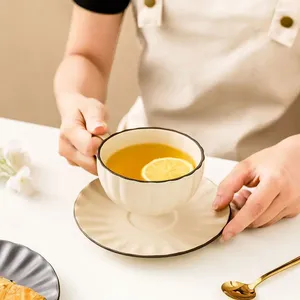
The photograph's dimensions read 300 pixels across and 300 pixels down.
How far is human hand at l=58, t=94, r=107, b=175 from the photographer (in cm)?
75

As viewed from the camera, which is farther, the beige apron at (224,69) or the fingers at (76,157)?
the beige apron at (224,69)

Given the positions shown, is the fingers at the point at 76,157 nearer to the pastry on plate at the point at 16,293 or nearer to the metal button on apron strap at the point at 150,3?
the pastry on plate at the point at 16,293

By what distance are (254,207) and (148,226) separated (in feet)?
0.41

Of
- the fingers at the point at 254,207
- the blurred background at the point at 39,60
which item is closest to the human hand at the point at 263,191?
the fingers at the point at 254,207

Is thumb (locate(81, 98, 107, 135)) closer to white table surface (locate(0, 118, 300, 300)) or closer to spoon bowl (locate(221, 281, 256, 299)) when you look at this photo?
white table surface (locate(0, 118, 300, 300))

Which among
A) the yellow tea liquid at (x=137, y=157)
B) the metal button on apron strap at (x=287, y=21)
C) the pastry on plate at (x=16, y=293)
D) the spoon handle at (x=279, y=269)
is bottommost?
the pastry on plate at (x=16, y=293)

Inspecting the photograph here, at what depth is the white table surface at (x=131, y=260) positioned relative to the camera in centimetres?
64

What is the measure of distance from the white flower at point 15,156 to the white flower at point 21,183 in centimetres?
3

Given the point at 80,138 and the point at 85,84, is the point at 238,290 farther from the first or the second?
the point at 85,84

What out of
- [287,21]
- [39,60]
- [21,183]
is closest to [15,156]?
[21,183]

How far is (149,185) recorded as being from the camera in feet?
2.11

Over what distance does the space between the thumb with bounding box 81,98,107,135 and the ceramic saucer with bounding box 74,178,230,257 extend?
76 mm

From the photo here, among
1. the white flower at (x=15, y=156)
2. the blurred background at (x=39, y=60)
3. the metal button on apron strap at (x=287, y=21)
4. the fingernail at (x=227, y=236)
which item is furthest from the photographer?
the blurred background at (x=39, y=60)

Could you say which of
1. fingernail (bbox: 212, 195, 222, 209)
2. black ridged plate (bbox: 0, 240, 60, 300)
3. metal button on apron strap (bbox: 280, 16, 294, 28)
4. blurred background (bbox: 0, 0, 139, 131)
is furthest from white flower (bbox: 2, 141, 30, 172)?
blurred background (bbox: 0, 0, 139, 131)
